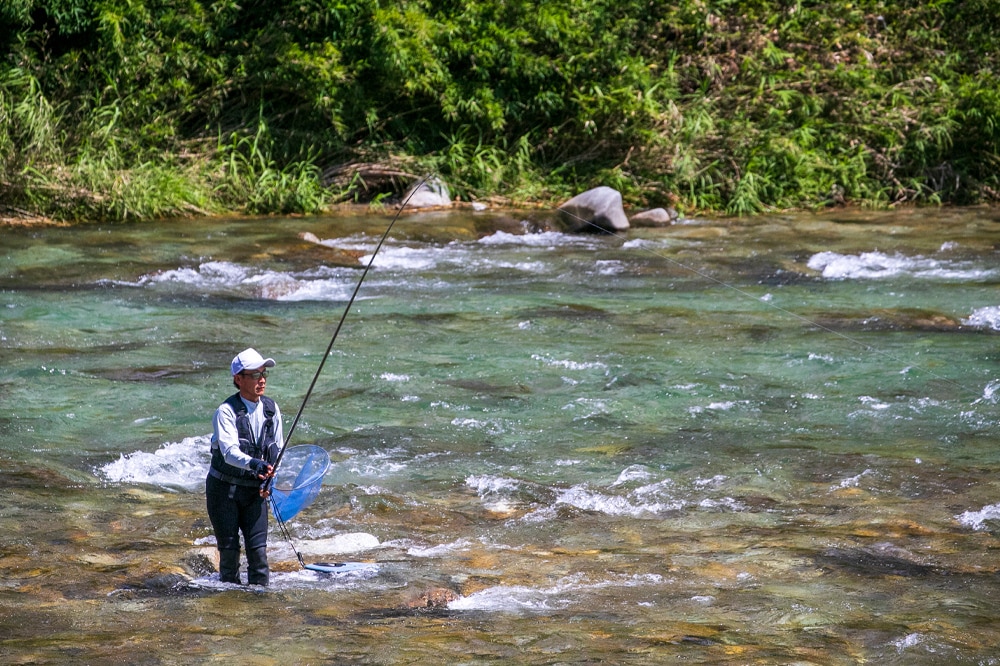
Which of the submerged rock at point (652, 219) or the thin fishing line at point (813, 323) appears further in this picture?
the submerged rock at point (652, 219)

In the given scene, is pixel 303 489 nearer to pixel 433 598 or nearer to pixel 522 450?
pixel 433 598

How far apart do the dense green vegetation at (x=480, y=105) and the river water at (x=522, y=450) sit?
2.78 metres

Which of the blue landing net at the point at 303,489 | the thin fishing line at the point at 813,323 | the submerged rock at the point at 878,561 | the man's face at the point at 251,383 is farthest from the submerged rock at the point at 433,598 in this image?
the thin fishing line at the point at 813,323

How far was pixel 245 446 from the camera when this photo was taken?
502 cm

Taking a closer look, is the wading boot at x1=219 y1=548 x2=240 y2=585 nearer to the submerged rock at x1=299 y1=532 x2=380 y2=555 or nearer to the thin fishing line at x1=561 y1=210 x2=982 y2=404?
the submerged rock at x1=299 y1=532 x2=380 y2=555

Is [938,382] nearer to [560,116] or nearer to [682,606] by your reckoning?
[682,606]

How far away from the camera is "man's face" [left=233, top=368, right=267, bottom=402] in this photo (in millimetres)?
4992

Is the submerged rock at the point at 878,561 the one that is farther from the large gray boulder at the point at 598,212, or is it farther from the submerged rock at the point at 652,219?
the submerged rock at the point at 652,219

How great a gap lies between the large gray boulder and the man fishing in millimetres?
10143

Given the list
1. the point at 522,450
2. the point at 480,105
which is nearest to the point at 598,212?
the point at 480,105

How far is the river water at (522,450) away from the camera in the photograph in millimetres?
4531

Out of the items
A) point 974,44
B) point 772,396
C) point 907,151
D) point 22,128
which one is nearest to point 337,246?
point 22,128

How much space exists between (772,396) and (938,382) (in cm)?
122

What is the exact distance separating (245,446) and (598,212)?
10.5 meters
